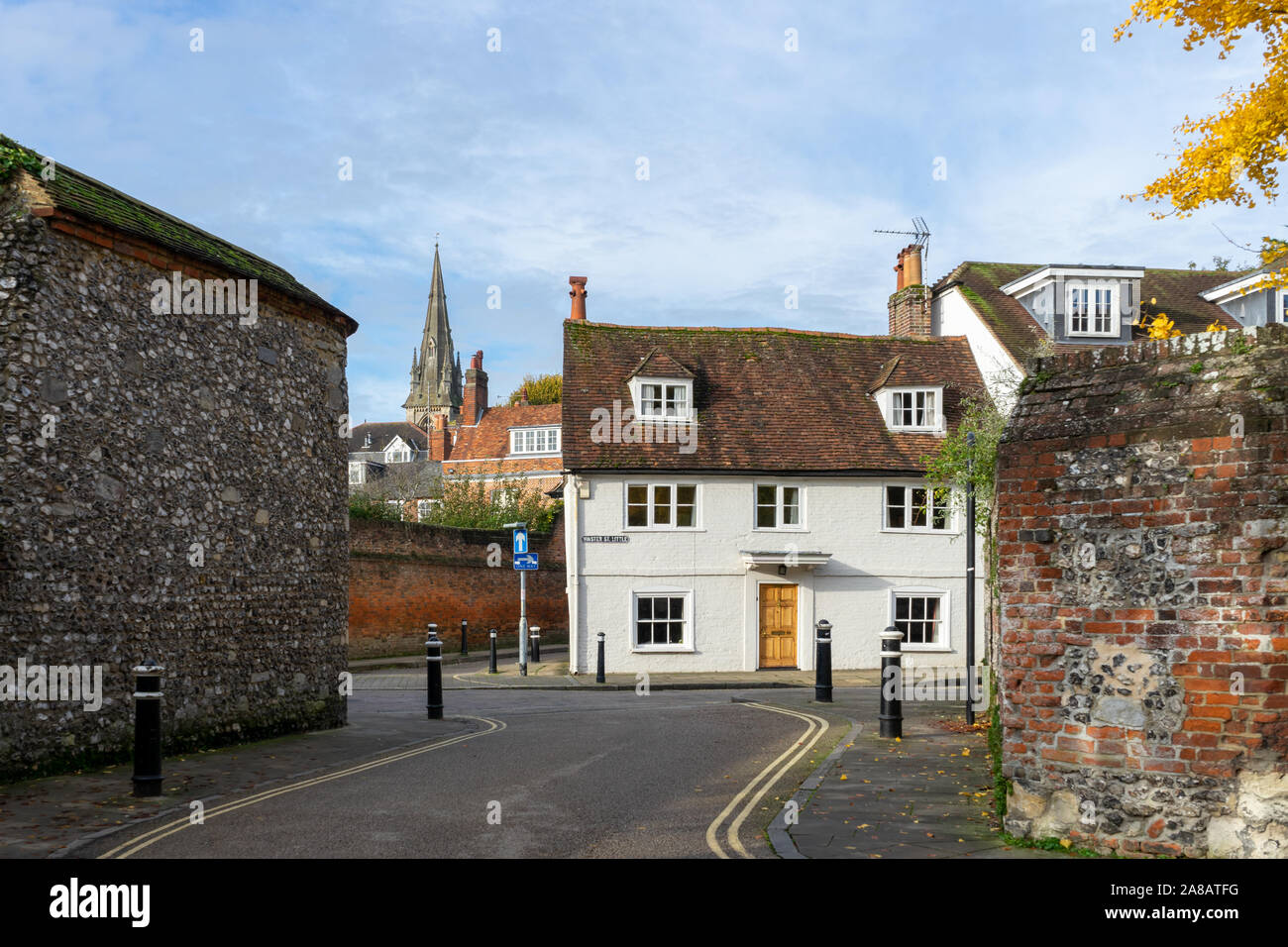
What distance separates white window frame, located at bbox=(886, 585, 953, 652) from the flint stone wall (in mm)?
16706

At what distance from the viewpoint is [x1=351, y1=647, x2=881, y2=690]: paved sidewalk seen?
75.8 feet

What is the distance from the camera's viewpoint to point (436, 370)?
11425cm

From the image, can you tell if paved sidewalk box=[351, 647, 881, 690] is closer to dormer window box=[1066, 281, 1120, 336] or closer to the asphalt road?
the asphalt road

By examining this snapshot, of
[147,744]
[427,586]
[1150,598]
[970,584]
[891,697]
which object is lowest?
[891,697]

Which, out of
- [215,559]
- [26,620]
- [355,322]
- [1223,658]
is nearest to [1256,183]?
[1223,658]

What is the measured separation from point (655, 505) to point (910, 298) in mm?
12300

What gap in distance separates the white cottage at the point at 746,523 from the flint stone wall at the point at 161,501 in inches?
495

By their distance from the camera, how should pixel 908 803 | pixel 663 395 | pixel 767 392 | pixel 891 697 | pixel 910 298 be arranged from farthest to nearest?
pixel 910 298 → pixel 767 392 → pixel 663 395 → pixel 891 697 → pixel 908 803

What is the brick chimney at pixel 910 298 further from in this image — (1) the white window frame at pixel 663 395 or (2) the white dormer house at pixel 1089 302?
(1) the white window frame at pixel 663 395

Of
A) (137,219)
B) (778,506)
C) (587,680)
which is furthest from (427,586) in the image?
(137,219)

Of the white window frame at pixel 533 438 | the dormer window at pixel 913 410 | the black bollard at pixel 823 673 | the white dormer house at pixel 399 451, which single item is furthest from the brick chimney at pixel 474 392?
the black bollard at pixel 823 673

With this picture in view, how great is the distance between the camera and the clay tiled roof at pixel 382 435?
98000 millimetres

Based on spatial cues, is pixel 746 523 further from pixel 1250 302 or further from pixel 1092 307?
pixel 1250 302
